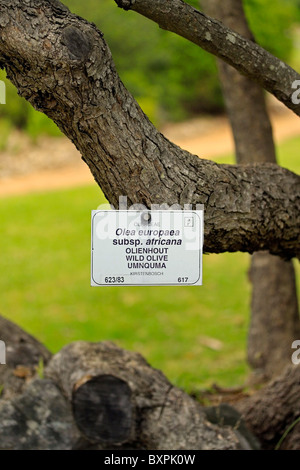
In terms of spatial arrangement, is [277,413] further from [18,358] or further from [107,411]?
[18,358]

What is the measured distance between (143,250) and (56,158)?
320 inches

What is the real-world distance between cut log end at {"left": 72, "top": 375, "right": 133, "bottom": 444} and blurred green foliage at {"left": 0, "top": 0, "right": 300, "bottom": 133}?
7444 millimetres

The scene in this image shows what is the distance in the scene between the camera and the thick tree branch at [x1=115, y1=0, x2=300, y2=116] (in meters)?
2.04

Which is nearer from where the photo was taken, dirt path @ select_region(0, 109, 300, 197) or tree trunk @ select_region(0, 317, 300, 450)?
tree trunk @ select_region(0, 317, 300, 450)

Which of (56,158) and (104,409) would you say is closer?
(104,409)

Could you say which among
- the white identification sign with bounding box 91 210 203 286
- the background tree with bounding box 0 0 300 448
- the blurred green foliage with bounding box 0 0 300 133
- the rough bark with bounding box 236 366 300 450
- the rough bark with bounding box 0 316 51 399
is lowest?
the rough bark with bounding box 236 366 300 450

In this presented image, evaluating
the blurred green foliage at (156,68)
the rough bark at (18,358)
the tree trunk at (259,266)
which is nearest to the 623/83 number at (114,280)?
the rough bark at (18,358)

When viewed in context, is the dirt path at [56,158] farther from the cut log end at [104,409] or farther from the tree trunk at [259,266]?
the cut log end at [104,409]

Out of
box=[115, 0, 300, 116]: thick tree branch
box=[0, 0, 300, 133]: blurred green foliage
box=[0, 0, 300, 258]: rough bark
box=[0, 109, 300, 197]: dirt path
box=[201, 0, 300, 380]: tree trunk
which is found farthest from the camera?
box=[0, 0, 300, 133]: blurred green foliage

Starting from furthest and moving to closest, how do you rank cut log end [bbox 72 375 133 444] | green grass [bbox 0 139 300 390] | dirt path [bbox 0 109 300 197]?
dirt path [bbox 0 109 300 197], green grass [bbox 0 139 300 390], cut log end [bbox 72 375 133 444]

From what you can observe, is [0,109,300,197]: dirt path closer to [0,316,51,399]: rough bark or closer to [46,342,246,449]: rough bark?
[0,316,51,399]: rough bark

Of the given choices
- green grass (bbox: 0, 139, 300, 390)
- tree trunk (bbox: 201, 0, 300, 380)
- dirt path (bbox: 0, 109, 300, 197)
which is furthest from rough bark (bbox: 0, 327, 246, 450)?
dirt path (bbox: 0, 109, 300, 197)

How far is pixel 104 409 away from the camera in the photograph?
258 centimetres

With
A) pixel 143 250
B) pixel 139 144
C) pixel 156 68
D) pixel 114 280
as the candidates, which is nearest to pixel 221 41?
pixel 139 144
